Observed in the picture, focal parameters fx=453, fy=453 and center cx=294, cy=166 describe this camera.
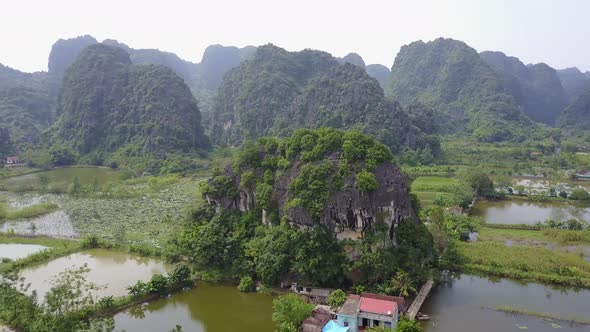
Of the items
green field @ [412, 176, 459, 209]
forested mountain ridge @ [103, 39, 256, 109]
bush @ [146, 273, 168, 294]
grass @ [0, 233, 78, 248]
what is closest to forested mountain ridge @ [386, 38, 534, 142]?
green field @ [412, 176, 459, 209]

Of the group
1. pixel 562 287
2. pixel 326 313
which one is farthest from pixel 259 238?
pixel 562 287

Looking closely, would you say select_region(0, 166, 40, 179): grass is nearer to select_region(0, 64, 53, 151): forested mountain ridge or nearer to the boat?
select_region(0, 64, 53, 151): forested mountain ridge

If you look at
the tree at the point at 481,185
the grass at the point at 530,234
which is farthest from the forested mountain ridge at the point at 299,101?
the grass at the point at 530,234

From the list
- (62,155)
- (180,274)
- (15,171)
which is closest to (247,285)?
(180,274)

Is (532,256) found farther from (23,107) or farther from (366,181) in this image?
(23,107)

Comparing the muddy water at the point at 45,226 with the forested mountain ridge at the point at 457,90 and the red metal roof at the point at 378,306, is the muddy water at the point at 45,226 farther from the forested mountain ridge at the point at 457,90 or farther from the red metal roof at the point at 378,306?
the forested mountain ridge at the point at 457,90
